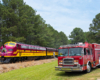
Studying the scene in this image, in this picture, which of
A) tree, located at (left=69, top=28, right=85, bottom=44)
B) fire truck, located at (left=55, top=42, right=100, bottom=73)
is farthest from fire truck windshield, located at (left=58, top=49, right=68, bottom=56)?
tree, located at (left=69, top=28, right=85, bottom=44)

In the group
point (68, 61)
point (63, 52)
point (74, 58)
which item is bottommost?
point (68, 61)

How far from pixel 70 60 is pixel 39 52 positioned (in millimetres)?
22111

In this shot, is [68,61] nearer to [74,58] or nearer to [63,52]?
[74,58]

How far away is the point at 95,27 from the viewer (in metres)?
56.8

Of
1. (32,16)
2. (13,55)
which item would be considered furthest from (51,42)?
(13,55)

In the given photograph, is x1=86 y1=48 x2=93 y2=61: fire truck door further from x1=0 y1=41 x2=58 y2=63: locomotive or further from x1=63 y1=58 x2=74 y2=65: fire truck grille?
x1=0 y1=41 x2=58 y2=63: locomotive

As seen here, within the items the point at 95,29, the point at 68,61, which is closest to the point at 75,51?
the point at 68,61

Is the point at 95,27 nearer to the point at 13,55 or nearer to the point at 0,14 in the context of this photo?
the point at 0,14

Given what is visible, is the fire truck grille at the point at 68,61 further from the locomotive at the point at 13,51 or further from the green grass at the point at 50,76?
the locomotive at the point at 13,51

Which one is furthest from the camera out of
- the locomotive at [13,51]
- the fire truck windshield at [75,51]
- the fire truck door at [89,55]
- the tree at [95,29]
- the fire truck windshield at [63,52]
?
the tree at [95,29]

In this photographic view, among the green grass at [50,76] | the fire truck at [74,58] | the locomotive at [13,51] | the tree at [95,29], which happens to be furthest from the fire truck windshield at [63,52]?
the tree at [95,29]

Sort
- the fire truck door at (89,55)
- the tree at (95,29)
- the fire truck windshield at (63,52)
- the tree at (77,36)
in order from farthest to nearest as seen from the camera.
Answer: the tree at (77,36), the tree at (95,29), the fire truck door at (89,55), the fire truck windshield at (63,52)

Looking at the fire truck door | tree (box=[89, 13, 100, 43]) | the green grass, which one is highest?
tree (box=[89, 13, 100, 43])

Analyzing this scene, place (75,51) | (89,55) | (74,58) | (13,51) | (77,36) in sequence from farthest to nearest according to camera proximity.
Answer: (77,36) < (13,51) < (89,55) < (75,51) < (74,58)
